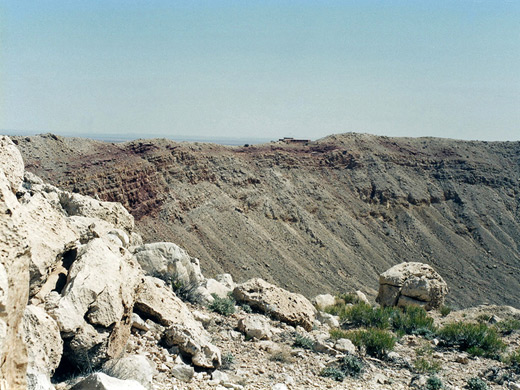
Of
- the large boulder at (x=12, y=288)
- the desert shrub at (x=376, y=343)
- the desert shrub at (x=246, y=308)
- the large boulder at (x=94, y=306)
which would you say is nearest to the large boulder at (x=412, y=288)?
the desert shrub at (x=376, y=343)

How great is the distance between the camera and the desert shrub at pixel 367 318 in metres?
14.1

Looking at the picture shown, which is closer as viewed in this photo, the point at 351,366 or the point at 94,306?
the point at 94,306

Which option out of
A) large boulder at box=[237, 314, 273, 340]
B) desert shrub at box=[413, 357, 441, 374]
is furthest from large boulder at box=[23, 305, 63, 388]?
desert shrub at box=[413, 357, 441, 374]

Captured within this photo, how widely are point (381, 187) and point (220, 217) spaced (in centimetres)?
2367

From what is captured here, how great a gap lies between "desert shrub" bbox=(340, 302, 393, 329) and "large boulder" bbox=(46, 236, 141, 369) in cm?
892

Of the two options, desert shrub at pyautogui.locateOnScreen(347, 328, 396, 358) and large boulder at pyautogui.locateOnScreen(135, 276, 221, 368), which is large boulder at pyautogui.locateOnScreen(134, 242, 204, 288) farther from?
desert shrub at pyautogui.locateOnScreen(347, 328, 396, 358)

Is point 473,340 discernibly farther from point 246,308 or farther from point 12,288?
point 12,288

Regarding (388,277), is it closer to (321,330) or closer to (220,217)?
(321,330)

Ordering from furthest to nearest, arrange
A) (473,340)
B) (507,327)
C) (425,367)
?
1. (507,327)
2. (473,340)
3. (425,367)

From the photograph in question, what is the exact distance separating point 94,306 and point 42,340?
103 cm

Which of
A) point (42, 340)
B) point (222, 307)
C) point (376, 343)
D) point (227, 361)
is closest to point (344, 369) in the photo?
point (376, 343)

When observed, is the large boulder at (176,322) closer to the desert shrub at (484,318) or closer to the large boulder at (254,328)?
the large boulder at (254,328)

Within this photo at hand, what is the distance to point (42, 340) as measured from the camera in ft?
18.1

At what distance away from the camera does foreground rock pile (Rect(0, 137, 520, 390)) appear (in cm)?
414
